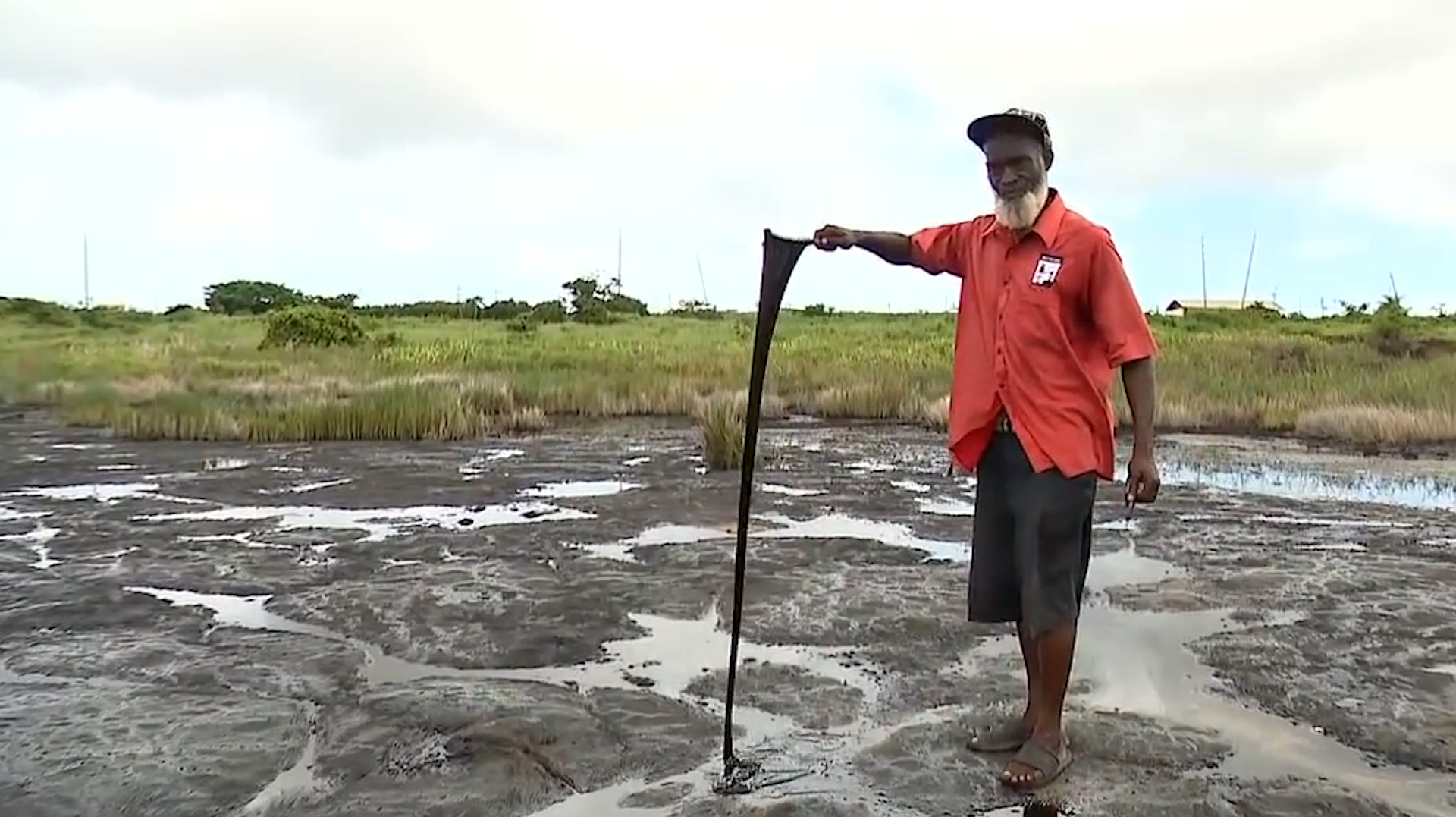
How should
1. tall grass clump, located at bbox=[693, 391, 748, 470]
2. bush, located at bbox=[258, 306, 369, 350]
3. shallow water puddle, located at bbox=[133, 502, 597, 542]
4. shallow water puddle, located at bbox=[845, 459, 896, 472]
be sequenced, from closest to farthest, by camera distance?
1. shallow water puddle, located at bbox=[133, 502, 597, 542]
2. tall grass clump, located at bbox=[693, 391, 748, 470]
3. shallow water puddle, located at bbox=[845, 459, 896, 472]
4. bush, located at bbox=[258, 306, 369, 350]

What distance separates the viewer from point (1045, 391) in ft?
13.9

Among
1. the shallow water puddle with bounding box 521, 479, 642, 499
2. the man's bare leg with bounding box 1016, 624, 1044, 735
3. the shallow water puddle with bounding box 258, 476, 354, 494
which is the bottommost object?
the shallow water puddle with bounding box 258, 476, 354, 494

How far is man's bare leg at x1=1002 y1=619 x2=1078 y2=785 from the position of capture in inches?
169

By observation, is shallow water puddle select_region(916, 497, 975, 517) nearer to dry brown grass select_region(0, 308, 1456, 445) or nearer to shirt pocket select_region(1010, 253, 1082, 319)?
dry brown grass select_region(0, 308, 1456, 445)

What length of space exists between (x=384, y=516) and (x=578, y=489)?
6.61 feet

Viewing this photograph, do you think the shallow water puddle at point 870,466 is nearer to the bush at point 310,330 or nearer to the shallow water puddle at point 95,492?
the shallow water puddle at point 95,492

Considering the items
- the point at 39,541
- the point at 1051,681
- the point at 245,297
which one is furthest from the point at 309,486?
the point at 245,297

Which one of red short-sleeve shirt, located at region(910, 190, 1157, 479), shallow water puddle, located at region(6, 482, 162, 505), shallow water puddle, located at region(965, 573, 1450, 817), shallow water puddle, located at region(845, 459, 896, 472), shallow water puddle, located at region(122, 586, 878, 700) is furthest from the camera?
shallow water puddle, located at region(845, 459, 896, 472)

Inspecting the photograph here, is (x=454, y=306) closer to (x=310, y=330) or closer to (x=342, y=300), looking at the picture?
(x=342, y=300)

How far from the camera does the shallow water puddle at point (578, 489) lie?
36.8 ft

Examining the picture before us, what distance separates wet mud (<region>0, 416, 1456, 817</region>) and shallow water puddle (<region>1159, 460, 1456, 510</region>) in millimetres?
172

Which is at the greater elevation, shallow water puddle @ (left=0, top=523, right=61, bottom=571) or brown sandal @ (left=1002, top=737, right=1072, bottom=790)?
brown sandal @ (left=1002, top=737, right=1072, bottom=790)

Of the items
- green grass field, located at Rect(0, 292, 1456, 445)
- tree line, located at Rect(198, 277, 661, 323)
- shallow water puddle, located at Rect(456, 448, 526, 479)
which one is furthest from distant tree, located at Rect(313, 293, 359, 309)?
shallow water puddle, located at Rect(456, 448, 526, 479)

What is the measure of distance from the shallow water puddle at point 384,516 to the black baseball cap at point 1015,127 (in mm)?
5984
